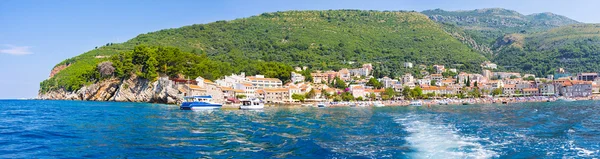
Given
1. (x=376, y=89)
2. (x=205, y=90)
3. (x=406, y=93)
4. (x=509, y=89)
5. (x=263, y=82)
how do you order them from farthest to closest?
1. (x=509, y=89)
2. (x=376, y=89)
3. (x=406, y=93)
4. (x=263, y=82)
5. (x=205, y=90)

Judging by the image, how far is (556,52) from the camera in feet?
521

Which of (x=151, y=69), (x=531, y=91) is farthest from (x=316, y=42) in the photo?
(x=151, y=69)

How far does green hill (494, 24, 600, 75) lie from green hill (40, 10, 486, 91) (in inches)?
680

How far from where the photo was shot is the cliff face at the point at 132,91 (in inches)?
2505

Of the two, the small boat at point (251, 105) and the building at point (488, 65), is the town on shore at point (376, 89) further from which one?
the building at point (488, 65)

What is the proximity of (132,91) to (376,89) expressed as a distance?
49.7 meters

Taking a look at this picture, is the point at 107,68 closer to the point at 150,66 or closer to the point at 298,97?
the point at 150,66

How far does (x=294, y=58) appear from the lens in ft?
437

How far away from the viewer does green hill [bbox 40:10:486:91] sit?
12900 cm

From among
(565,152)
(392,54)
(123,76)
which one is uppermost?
(392,54)

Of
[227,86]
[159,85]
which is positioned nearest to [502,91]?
[227,86]

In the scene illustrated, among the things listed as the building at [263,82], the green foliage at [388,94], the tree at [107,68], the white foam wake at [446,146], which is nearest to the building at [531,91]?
the green foliage at [388,94]

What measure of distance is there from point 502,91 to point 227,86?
6460 centimetres

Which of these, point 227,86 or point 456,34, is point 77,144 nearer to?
point 227,86
